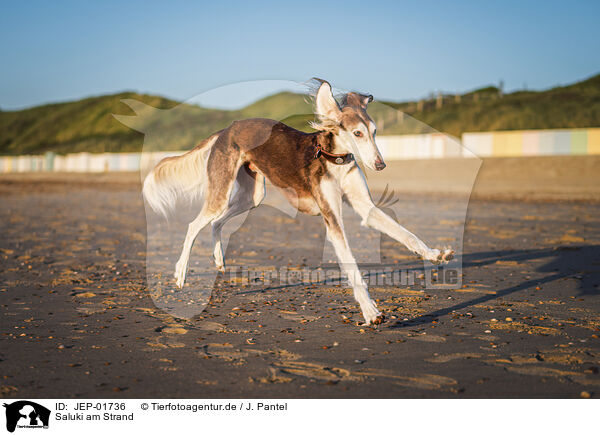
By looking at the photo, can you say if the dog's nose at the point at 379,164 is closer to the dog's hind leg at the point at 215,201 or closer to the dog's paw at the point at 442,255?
the dog's paw at the point at 442,255

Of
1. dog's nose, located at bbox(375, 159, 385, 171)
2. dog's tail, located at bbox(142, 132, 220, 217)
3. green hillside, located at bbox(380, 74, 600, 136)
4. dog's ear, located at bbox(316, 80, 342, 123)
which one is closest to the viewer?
dog's nose, located at bbox(375, 159, 385, 171)

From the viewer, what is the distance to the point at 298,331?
5.58 m

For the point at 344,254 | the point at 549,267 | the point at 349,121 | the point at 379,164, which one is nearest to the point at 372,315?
the point at 344,254

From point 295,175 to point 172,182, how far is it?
94.4 inches

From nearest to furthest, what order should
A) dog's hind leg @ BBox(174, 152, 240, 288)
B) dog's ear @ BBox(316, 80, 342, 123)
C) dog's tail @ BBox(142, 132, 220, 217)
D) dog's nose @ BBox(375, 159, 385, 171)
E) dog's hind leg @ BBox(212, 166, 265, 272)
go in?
dog's nose @ BBox(375, 159, 385, 171), dog's ear @ BBox(316, 80, 342, 123), dog's hind leg @ BBox(174, 152, 240, 288), dog's hind leg @ BBox(212, 166, 265, 272), dog's tail @ BBox(142, 132, 220, 217)

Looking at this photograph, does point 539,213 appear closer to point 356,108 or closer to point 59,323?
point 356,108

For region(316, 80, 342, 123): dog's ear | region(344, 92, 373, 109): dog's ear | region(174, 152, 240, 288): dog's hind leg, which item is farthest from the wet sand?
region(344, 92, 373, 109): dog's ear

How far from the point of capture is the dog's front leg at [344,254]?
5.46 meters

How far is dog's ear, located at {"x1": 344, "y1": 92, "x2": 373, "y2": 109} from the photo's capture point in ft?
18.7

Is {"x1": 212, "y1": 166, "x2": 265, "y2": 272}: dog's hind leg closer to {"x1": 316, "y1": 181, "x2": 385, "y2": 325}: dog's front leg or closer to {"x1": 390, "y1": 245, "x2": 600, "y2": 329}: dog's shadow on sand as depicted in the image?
{"x1": 316, "y1": 181, "x2": 385, "y2": 325}: dog's front leg
